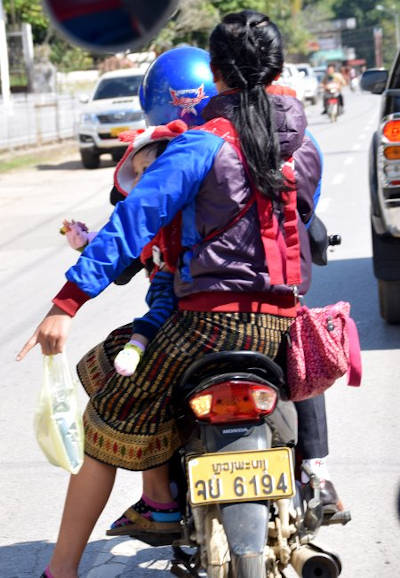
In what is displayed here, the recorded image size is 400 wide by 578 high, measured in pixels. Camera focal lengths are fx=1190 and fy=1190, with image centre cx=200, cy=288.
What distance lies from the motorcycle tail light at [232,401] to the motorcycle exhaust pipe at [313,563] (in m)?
0.50

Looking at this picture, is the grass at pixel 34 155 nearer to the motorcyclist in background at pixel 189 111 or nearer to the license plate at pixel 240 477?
the motorcyclist in background at pixel 189 111

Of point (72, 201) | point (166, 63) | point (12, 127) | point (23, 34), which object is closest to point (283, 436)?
point (166, 63)

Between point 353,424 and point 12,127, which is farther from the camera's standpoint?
point 12,127

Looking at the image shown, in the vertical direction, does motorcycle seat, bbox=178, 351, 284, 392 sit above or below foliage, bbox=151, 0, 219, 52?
below

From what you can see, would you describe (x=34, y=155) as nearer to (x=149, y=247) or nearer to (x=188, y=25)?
(x=188, y=25)

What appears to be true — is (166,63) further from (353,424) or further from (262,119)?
(353,424)

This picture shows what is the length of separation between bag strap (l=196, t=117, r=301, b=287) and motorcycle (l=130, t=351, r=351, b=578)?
256mm

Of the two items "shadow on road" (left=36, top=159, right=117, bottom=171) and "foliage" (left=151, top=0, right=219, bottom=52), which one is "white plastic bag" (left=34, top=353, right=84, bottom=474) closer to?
"shadow on road" (left=36, top=159, right=117, bottom=171)

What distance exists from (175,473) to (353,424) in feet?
7.45

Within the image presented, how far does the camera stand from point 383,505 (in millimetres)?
4750

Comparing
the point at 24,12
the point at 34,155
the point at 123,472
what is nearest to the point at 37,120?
the point at 34,155

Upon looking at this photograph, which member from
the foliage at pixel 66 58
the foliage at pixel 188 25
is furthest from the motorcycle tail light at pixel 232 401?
the foliage at pixel 66 58

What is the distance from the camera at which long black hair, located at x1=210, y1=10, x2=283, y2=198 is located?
10.9 ft

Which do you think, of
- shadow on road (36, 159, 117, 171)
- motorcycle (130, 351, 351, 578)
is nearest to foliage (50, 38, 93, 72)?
shadow on road (36, 159, 117, 171)
